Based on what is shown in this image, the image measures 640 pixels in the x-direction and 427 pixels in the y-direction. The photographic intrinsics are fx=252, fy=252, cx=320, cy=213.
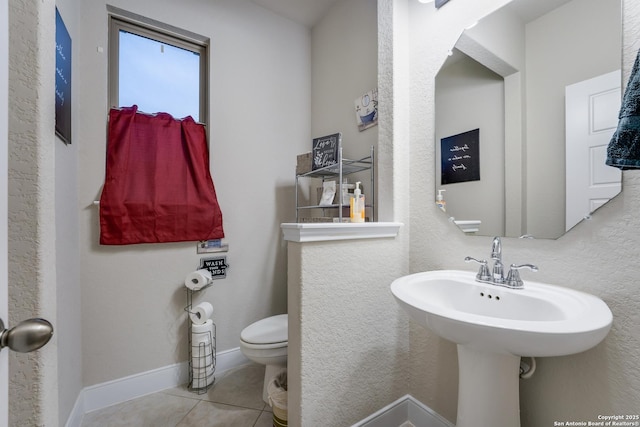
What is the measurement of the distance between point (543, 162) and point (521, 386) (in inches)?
34.4

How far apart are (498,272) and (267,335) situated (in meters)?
1.24

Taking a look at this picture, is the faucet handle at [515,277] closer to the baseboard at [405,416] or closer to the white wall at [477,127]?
the white wall at [477,127]

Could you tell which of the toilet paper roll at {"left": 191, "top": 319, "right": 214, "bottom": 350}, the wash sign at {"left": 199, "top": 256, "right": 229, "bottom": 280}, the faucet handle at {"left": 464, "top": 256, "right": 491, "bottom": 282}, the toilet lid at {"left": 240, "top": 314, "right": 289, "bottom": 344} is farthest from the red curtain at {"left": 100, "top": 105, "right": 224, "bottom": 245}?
the faucet handle at {"left": 464, "top": 256, "right": 491, "bottom": 282}

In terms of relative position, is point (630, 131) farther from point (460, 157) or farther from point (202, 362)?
point (202, 362)

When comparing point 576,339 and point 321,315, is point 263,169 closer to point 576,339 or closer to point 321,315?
point 321,315

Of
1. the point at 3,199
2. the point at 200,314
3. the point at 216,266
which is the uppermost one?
the point at 3,199

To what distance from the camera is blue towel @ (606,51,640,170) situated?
0.61 metres

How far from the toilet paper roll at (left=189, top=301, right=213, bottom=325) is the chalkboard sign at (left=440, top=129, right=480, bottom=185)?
162cm

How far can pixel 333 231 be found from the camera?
108 centimetres

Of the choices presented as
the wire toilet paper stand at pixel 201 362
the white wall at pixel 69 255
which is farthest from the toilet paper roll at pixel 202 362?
the white wall at pixel 69 255

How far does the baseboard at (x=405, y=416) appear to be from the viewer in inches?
47.3

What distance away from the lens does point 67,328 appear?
4.01 feet

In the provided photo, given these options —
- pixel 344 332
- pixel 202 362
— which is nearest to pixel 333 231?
pixel 344 332

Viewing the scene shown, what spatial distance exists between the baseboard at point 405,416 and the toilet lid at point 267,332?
567 mm
